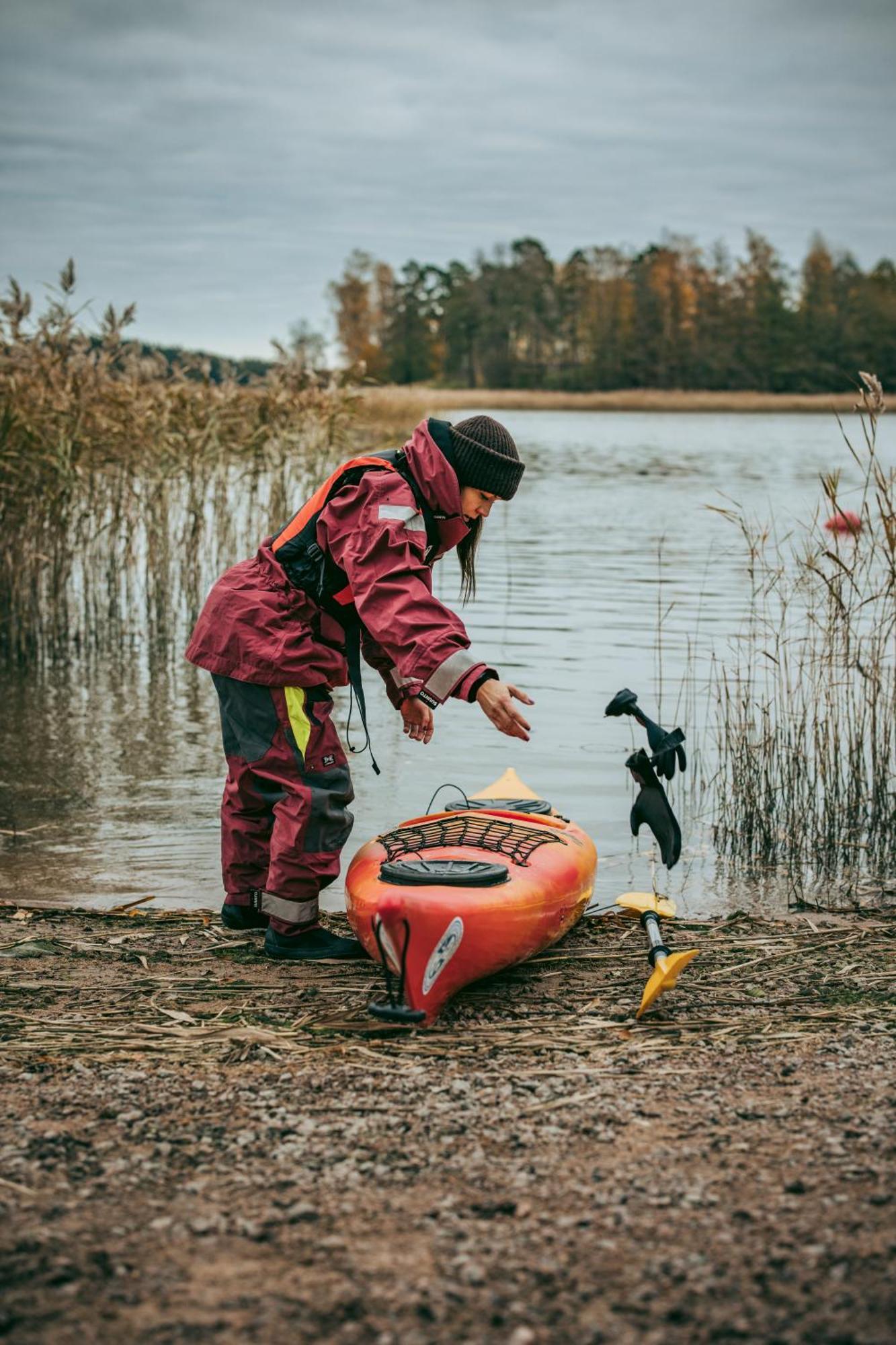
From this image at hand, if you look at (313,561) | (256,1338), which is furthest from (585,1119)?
(313,561)

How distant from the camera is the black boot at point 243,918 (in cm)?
475

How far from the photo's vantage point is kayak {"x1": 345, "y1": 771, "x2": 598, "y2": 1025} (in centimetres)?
362

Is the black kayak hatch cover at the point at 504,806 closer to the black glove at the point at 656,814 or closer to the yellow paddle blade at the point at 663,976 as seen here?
the black glove at the point at 656,814

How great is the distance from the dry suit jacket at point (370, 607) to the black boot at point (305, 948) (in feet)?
2.84

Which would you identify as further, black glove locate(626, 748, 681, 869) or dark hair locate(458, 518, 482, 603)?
dark hair locate(458, 518, 482, 603)

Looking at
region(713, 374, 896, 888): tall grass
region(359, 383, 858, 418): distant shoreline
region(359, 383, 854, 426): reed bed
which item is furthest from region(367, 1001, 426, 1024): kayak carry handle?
region(359, 383, 858, 418): distant shoreline

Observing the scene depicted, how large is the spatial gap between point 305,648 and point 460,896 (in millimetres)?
967

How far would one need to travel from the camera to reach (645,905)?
501 cm

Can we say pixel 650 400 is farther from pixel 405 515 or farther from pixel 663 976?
pixel 663 976

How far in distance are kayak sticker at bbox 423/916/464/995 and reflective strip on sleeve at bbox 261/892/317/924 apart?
0.82 meters

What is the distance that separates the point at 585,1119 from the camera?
118 inches

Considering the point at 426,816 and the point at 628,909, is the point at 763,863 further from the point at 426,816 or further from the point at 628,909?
the point at 426,816

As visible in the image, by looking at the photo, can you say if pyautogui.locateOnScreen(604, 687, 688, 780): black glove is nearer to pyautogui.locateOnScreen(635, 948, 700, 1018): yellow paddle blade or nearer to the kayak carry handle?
pyautogui.locateOnScreen(635, 948, 700, 1018): yellow paddle blade

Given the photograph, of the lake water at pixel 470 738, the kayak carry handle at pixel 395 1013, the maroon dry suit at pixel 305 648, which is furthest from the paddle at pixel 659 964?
the lake water at pixel 470 738
